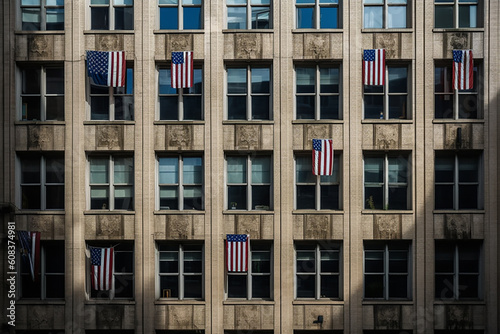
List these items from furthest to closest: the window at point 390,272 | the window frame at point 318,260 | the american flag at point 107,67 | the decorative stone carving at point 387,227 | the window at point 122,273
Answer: the window at point 122,273 → the window at point 390,272 → the window frame at point 318,260 → the decorative stone carving at point 387,227 → the american flag at point 107,67

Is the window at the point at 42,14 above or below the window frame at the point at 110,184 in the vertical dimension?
above

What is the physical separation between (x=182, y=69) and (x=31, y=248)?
30.1 ft

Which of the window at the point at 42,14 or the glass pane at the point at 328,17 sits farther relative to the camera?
the window at the point at 42,14

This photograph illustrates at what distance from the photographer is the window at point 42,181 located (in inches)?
759

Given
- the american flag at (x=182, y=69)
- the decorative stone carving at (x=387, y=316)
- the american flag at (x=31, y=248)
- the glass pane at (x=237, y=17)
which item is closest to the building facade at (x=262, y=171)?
the decorative stone carving at (x=387, y=316)

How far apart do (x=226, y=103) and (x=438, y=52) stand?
859 cm

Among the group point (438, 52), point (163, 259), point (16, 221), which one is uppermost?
point (438, 52)

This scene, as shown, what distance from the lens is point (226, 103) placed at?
63.2 ft

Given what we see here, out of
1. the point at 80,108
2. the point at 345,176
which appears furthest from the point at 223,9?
the point at 345,176

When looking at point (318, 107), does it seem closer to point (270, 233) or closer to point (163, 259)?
point (270, 233)

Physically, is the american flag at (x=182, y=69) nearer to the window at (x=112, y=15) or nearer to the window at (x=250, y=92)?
the window at (x=250, y=92)

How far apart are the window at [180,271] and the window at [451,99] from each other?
11.1 m

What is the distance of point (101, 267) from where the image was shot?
61.4 feet

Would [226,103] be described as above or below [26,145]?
above
